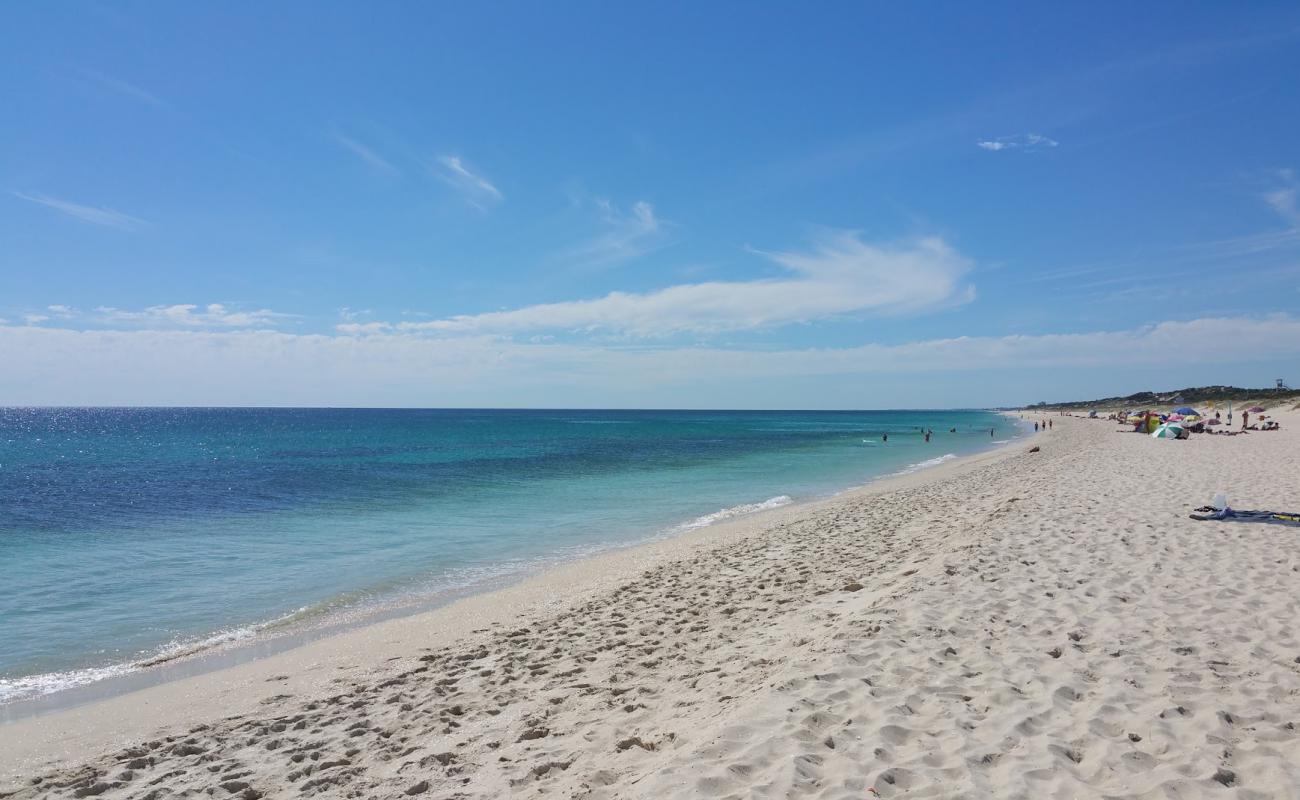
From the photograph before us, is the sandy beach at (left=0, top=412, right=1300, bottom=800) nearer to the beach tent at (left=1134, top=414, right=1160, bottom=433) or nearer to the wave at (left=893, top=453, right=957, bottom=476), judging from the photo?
the wave at (left=893, top=453, right=957, bottom=476)

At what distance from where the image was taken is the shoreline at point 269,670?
21.1 feet

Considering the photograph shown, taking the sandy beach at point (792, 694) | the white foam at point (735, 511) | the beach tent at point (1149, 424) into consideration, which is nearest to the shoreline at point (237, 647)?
the sandy beach at point (792, 694)

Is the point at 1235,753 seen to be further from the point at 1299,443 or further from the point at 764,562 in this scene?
the point at 1299,443

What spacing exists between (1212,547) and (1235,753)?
7110 mm

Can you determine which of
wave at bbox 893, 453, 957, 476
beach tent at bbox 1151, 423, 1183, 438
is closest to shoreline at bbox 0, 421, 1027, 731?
wave at bbox 893, 453, 957, 476

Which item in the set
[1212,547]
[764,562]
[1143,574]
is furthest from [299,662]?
[1212,547]

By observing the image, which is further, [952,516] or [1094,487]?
[1094,487]

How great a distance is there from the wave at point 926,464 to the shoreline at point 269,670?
2224cm

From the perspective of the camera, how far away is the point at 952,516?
1457cm

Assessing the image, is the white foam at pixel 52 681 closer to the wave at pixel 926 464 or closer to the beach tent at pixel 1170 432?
the wave at pixel 926 464

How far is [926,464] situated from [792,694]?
112 ft

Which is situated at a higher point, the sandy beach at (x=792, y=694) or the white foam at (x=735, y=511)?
the sandy beach at (x=792, y=694)

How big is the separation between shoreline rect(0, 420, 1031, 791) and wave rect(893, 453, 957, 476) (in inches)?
876

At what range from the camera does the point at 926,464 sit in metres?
36.5
